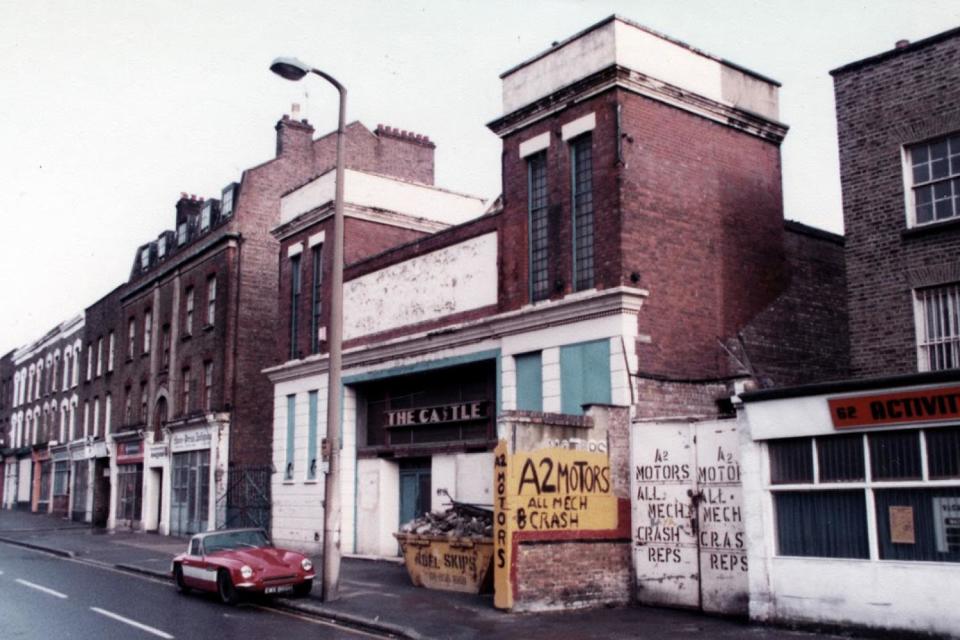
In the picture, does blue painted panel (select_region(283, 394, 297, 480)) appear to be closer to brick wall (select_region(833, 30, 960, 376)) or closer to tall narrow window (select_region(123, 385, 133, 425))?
tall narrow window (select_region(123, 385, 133, 425))

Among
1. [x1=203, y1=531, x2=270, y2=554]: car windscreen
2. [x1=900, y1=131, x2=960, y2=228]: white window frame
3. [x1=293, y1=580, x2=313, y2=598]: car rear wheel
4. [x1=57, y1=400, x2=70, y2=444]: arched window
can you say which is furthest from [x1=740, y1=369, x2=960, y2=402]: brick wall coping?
[x1=57, y1=400, x2=70, y2=444]: arched window

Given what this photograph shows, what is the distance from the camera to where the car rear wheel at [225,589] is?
56.0ft

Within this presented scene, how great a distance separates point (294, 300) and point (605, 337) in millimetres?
14199

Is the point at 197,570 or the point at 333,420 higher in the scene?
the point at 333,420

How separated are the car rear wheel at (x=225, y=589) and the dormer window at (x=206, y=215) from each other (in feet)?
74.4

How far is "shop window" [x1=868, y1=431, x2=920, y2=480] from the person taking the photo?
12.8m

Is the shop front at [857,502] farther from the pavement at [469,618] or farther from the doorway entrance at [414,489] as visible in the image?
the doorway entrance at [414,489]

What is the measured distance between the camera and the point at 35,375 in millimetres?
59438

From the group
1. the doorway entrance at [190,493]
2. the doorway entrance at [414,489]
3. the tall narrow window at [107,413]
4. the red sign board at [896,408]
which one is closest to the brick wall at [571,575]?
the red sign board at [896,408]

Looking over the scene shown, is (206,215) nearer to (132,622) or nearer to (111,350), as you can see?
(111,350)

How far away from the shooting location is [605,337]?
18172mm

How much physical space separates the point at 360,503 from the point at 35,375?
41609mm

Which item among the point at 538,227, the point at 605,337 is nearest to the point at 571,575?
the point at 605,337

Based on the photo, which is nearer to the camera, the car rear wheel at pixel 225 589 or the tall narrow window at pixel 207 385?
the car rear wheel at pixel 225 589
